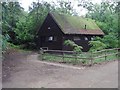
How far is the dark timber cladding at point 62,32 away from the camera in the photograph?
24.1 meters

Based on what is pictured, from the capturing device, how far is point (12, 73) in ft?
40.0

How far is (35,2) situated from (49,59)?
16142mm

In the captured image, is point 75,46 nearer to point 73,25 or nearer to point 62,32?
point 62,32

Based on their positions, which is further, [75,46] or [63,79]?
[75,46]

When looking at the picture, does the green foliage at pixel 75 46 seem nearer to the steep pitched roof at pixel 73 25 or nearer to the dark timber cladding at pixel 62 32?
the dark timber cladding at pixel 62 32

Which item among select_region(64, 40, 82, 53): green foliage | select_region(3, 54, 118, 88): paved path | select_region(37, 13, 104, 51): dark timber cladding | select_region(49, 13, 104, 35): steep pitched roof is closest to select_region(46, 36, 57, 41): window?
select_region(37, 13, 104, 51): dark timber cladding

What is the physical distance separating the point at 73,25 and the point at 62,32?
269 centimetres

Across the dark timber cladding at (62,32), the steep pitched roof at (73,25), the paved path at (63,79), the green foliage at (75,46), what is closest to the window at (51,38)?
the dark timber cladding at (62,32)

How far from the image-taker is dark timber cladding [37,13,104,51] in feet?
79.1

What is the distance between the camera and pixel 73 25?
2573cm

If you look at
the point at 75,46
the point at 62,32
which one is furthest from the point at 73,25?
the point at 75,46

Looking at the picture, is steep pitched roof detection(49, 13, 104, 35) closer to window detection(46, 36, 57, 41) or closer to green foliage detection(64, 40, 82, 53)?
window detection(46, 36, 57, 41)

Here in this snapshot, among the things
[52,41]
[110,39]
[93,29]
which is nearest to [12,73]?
[52,41]

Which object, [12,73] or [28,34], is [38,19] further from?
[12,73]
